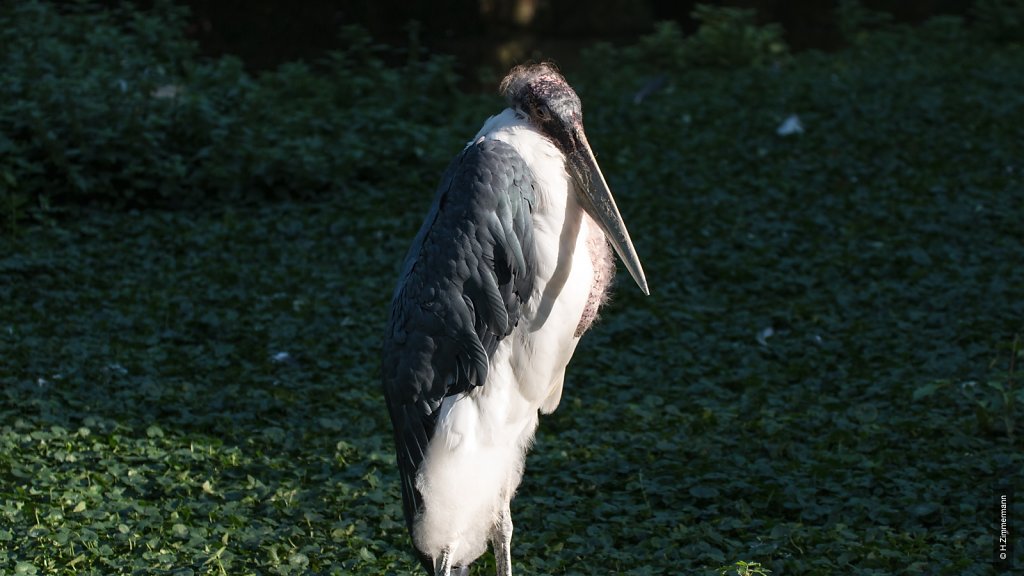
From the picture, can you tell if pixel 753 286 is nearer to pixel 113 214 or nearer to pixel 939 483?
pixel 939 483

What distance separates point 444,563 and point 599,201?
85 centimetres

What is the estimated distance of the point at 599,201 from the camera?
98.9 inches

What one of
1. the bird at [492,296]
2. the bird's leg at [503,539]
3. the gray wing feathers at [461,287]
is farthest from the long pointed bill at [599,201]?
the bird's leg at [503,539]

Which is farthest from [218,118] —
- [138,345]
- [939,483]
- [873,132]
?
[939,483]

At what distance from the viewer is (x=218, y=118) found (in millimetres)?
5988

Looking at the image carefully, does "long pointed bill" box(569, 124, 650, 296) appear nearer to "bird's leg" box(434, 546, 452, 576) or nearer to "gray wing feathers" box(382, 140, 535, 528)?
"gray wing feathers" box(382, 140, 535, 528)

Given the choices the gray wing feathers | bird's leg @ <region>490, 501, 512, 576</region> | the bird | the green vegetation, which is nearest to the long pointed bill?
the bird

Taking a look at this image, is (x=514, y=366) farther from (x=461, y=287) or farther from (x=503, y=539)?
(x=503, y=539)

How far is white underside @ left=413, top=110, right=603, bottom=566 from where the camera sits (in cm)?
250

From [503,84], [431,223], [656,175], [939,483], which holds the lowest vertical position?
[656,175]

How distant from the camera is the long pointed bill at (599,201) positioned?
2.51 m

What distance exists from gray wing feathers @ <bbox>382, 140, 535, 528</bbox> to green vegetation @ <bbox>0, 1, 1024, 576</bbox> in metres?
0.66

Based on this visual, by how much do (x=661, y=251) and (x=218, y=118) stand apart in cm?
229

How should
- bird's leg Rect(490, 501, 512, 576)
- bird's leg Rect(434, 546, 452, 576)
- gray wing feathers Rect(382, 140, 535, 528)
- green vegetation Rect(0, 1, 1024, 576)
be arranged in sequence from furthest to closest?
green vegetation Rect(0, 1, 1024, 576) → bird's leg Rect(490, 501, 512, 576) → bird's leg Rect(434, 546, 452, 576) → gray wing feathers Rect(382, 140, 535, 528)
